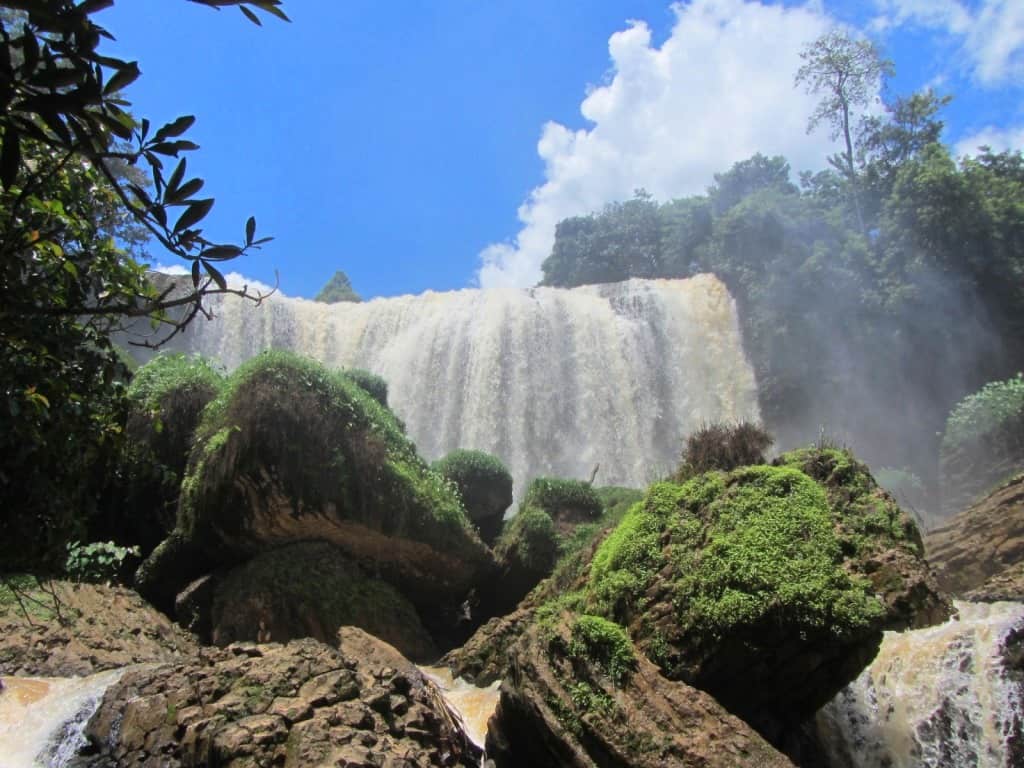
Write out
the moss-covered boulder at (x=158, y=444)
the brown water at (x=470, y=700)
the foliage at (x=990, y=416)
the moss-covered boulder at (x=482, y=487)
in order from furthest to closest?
the foliage at (x=990, y=416), the moss-covered boulder at (x=482, y=487), the moss-covered boulder at (x=158, y=444), the brown water at (x=470, y=700)

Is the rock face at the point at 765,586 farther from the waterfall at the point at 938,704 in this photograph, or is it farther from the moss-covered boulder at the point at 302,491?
the moss-covered boulder at the point at 302,491

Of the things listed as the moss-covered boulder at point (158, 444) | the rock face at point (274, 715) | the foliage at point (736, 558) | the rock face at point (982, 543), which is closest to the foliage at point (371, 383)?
the moss-covered boulder at point (158, 444)

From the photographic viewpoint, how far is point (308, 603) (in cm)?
1055

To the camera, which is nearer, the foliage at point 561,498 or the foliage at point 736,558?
the foliage at point 736,558

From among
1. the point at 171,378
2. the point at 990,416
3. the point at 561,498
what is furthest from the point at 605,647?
the point at 990,416

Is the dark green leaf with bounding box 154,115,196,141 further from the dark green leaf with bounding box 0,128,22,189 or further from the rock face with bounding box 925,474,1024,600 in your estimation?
the rock face with bounding box 925,474,1024,600

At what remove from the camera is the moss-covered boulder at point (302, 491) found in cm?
1077

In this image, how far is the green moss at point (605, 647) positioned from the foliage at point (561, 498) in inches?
320

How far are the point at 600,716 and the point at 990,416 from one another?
17.9 m

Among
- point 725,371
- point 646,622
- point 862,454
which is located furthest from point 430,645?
point 862,454

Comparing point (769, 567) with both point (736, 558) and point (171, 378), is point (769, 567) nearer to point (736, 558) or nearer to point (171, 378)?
point (736, 558)

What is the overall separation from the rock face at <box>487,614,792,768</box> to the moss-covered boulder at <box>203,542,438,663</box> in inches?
186

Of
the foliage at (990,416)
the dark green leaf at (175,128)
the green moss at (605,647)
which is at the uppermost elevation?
the foliage at (990,416)

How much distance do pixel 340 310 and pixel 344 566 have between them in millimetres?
17212
